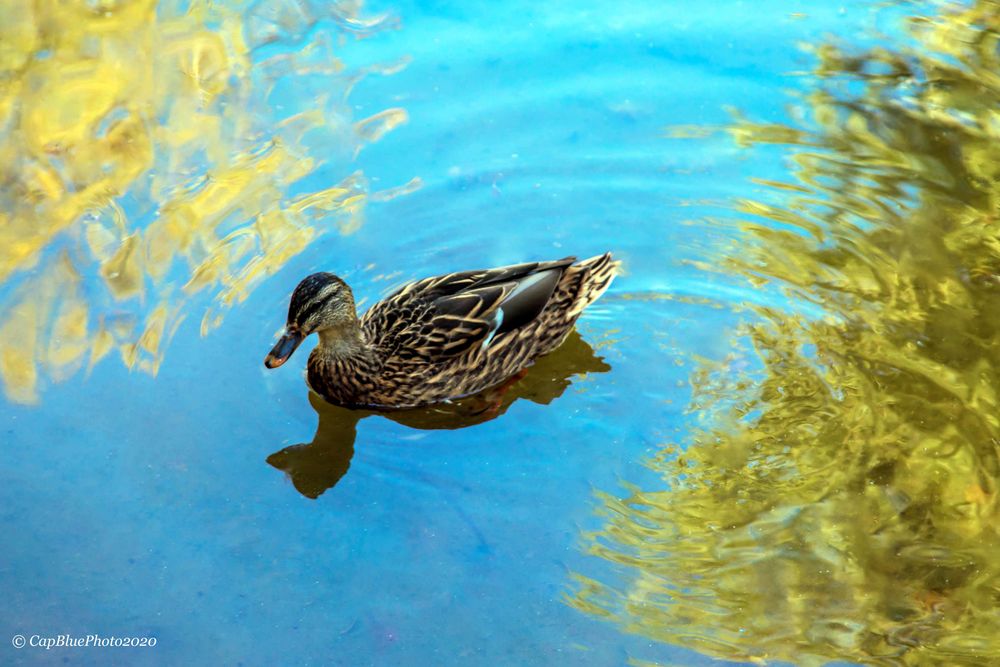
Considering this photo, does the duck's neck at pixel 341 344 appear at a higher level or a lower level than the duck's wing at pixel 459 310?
lower

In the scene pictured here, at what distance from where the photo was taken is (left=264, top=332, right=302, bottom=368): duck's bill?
6.40 meters

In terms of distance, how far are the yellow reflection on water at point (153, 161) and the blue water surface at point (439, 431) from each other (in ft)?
0.69

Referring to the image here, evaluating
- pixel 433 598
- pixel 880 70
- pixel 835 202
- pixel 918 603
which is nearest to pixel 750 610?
pixel 918 603

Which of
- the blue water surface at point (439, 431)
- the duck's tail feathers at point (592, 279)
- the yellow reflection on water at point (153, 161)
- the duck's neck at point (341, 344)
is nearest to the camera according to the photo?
the blue water surface at point (439, 431)

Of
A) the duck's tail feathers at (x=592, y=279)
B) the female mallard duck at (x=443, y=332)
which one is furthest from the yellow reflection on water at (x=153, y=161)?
the duck's tail feathers at (x=592, y=279)

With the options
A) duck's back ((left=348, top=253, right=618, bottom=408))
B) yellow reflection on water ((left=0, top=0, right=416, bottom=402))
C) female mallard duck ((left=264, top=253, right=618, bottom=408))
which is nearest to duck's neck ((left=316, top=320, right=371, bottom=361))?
female mallard duck ((left=264, top=253, right=618, bottom=408))

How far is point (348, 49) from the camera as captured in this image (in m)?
9.14

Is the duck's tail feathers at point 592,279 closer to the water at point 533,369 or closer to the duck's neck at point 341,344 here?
the water at point 533,369

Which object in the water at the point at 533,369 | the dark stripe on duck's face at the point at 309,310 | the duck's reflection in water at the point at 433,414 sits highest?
the dark stripe on duck's face at the point at 309,310

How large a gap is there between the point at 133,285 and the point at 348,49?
289 centimetres

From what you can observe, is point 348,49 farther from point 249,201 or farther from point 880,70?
point 880,70

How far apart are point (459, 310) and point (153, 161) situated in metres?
2.73

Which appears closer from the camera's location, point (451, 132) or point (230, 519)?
point (230, 519)

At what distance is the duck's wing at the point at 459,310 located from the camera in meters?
6.79
